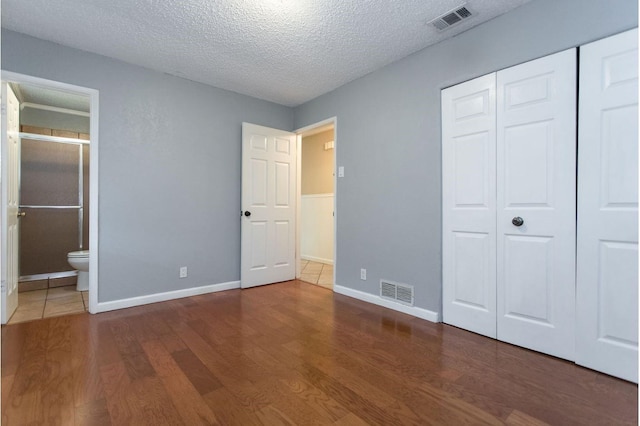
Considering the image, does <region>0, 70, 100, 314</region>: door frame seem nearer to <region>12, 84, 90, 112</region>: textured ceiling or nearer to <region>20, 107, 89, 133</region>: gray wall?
<region>12, 84, 90, 112</region>: textured ceiling

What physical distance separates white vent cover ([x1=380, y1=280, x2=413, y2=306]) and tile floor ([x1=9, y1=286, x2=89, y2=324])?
2.83 m

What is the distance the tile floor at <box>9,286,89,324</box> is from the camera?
2.64 m

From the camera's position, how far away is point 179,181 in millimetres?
3178

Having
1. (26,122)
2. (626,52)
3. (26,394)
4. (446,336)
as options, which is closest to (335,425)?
(446,336)

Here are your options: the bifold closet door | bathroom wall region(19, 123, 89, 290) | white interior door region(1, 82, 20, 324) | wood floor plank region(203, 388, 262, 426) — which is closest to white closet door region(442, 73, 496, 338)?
the bifold closet door

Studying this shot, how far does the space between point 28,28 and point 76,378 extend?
2.63 metres

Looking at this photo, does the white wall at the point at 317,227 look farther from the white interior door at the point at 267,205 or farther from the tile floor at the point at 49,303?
the tile floor at the point at 49,303

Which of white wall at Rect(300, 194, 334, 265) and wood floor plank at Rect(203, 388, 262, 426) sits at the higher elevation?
white wall at Rect(300, 194, 334, 265)

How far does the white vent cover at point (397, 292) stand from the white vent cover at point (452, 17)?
7.05 feet

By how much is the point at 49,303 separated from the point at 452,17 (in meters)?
4.41

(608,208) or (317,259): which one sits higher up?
(608,208)

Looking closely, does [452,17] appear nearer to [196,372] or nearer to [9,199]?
[196,372]

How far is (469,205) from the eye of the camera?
2350mm

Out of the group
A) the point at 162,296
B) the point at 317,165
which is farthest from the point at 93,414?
the point at 317,165
